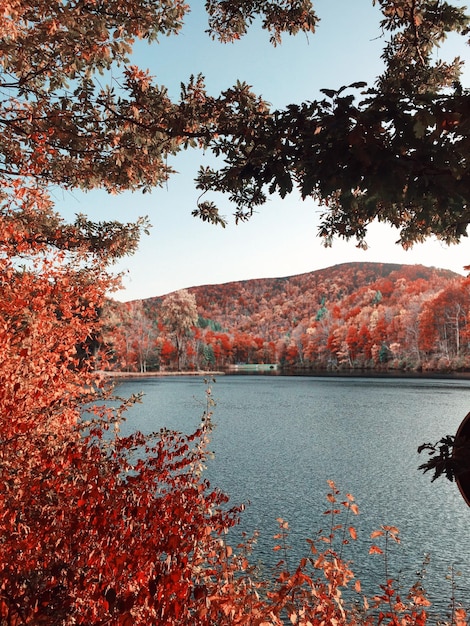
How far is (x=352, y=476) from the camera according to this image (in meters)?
13.6

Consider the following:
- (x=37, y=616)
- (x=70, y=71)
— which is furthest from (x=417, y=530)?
(x=70, y=71)

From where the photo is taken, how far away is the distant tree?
274ft

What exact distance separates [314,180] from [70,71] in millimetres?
5554

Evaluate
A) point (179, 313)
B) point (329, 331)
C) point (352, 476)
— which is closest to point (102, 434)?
point (352, 476)

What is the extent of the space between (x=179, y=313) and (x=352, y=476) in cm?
7121

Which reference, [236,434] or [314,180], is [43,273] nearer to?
[314,180]

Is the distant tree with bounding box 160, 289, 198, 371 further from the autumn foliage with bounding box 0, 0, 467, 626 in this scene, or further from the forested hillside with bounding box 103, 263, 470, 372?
the autumn foliage with bounding box 0, 0, 467, 626

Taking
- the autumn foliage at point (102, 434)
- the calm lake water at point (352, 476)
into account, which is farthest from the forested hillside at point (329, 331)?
the autumn foliage at point (102, 434)

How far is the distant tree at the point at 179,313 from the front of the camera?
83.5 meters

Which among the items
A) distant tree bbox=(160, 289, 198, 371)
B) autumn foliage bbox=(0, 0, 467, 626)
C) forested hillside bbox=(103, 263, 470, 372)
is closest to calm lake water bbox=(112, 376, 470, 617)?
autumn foliage bbox=(0, 0, 467, 626)

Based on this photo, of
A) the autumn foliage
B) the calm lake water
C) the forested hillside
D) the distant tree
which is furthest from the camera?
the distant tree

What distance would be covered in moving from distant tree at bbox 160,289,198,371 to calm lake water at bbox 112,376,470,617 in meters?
54.6

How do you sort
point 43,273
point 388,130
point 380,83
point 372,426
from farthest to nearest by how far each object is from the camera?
point 372,426 < point 43,273 < point 380,83 < point 388,130

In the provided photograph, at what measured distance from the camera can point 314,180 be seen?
2.71 m
